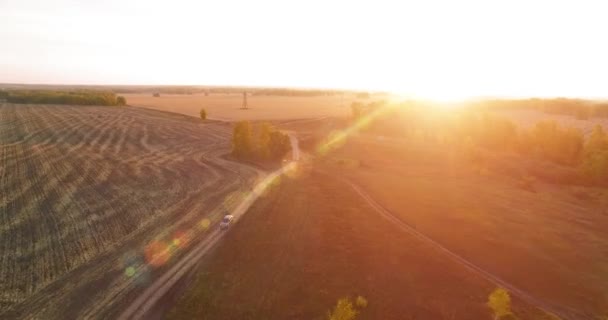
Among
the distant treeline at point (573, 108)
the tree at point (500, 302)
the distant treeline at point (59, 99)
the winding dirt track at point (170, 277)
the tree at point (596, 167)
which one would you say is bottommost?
the winding dirt track at point (170, 277)

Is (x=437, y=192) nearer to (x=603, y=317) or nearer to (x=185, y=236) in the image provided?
(x=603, y=317)

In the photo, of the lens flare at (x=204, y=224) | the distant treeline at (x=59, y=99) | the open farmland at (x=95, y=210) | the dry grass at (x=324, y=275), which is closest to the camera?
the dry grass at (x=324, y=275)

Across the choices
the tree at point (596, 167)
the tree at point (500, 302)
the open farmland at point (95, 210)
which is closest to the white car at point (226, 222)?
the open farmland at point (95, 210)

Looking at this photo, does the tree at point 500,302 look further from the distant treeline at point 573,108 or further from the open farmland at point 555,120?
the distant treeline at point 573,108

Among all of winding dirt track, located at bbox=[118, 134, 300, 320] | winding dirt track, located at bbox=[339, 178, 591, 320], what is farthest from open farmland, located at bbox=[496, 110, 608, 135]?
Answer: winding dirt track, located at bbox=[118, 134, 300, 320]

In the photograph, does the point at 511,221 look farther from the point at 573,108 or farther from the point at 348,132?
the point at 573,108

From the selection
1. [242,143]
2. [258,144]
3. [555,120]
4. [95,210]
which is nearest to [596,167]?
[555,120]
